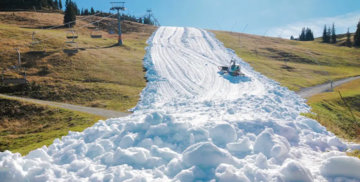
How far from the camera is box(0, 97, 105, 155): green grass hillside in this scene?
17.7 m

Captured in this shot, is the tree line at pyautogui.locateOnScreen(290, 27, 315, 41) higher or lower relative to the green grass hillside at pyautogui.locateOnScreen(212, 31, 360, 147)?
higher

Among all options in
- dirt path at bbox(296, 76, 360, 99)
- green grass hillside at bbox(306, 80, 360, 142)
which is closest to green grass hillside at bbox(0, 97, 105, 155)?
green grass hillside at bbox(306, 80, 360, 142)

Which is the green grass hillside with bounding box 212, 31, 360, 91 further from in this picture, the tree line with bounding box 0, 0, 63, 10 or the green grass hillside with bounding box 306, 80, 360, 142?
the tree line with bounding box 0, 0, 63, 10

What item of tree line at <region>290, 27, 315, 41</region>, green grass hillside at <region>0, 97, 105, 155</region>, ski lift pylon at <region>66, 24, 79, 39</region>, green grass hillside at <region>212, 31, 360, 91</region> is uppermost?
tree line at <region>290, 27, 315, 41</region>

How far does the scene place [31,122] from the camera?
21.1m

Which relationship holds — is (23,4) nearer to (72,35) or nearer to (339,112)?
(72,35)

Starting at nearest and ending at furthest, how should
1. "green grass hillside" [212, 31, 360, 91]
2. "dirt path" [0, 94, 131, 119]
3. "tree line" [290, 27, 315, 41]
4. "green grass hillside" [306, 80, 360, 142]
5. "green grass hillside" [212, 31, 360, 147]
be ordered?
"green grass hillside" [306, 80, 360, 142]
"green grass hillside" [212, 31, 360, 147]
"dirt path" [0, 94, 131, 119]
"green grass hillside" [212, 31, 360, 91]
"tree line" [290, 27, 315, 41]

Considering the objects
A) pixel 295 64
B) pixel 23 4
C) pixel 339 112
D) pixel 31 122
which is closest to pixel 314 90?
pixel 339 112

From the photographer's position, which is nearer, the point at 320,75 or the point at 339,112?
the point at 339,112

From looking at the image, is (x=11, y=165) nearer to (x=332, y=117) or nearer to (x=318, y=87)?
(x=332, y=117)

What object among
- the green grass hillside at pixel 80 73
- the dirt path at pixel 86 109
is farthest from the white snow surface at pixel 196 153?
the green grass hillside at pixel 80 73

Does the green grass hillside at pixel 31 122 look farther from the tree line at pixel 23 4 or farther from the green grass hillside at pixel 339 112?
the tree line at pixel 23 4

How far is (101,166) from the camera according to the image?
989 centimetres

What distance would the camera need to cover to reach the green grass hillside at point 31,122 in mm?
17719
